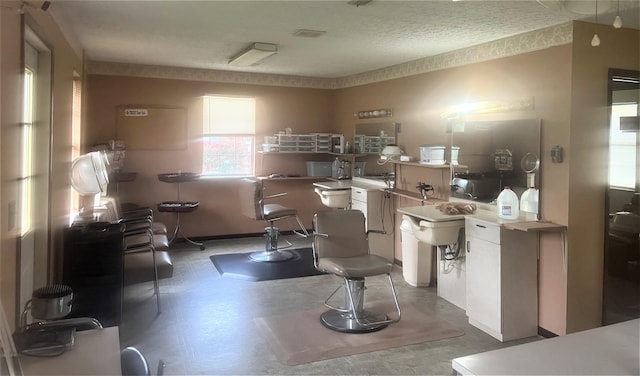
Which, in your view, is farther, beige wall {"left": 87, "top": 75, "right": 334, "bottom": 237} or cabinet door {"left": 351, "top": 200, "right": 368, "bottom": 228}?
beige wall {"left": 87, "top": 75, "right": 334, "bottom": 237}

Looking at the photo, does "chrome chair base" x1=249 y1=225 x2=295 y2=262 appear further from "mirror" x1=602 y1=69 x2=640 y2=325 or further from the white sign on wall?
"mirror" x1=602 y1=69 x2=640 y2=325

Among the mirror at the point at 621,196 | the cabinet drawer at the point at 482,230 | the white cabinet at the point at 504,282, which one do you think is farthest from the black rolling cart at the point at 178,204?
the mirror at the point at 621,196

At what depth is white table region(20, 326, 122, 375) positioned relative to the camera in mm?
1674

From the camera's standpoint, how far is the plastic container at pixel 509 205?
3828 millimetres

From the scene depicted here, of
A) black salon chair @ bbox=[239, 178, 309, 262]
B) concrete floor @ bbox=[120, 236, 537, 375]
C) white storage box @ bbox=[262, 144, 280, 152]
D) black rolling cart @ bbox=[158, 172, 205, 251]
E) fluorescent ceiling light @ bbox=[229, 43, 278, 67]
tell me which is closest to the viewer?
Answer: concrete floor @ bbox=[120, 236, 537, 375]

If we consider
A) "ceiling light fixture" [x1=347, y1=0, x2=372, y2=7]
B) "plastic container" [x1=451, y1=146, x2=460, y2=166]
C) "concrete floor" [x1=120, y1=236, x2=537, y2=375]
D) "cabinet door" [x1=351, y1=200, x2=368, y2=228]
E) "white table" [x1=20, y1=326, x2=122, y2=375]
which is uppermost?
"ceiling light fixture" [x1=347, y1=0, x2=372, y2=7]

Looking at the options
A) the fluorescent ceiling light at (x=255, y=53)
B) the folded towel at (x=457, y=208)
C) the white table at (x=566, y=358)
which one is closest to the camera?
the white table at (x=566, y=358)

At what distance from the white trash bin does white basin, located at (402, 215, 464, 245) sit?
0.58 m

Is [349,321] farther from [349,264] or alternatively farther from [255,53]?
[255,53]

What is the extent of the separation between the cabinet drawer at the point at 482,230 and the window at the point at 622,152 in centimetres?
96

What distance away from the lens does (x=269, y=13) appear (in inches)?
136

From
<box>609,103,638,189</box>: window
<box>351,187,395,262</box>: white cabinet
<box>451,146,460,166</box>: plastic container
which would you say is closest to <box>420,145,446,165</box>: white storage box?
<box>451,146,460,166</box>: plastic container

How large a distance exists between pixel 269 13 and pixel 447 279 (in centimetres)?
280

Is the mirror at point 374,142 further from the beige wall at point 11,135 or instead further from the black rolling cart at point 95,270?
the beige wall at point 11,135
